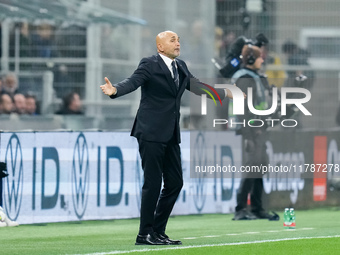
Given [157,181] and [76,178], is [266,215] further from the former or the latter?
[157,181]

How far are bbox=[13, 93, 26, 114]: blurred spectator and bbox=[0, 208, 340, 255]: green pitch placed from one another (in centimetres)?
524

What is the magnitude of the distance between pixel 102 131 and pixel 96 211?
102cm

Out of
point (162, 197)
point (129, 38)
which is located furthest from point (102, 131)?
point (129, 38)

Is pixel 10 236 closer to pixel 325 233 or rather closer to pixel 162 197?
pixel 162 197

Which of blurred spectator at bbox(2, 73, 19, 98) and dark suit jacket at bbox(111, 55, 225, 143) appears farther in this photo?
blurred spectator at bbox(2, 73, 19, 98)

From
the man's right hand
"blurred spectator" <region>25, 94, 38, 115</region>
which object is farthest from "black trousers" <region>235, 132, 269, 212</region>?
"blurred spectator" <region>25, 94, 38, 115</region>

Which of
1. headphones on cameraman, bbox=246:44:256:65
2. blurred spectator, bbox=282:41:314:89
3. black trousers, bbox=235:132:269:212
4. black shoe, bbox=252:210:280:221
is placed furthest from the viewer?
blurred spectator, bbox=282:41:314:89

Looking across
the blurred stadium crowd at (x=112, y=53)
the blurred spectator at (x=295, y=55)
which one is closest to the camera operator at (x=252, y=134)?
the blurred stadium crowd at (x=112, y=53)

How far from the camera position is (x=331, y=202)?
17.5 metres

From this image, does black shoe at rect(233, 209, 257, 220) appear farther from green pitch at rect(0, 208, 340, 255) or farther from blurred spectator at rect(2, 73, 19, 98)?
blurred spectator at rect(2, 73, 19, 98)

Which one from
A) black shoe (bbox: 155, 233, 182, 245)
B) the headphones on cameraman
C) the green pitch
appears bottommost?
the green pitch

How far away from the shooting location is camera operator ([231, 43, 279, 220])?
14.9 metres

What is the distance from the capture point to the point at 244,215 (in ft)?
49.4

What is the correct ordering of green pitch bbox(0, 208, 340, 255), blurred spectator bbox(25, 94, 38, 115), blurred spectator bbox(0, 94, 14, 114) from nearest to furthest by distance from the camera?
green pitch bbox(0, 208, 340, 255)
blurred spectator bbox(0, 94, 14, 114)
blurred spectator bbox(25, 94, 38, 115)
